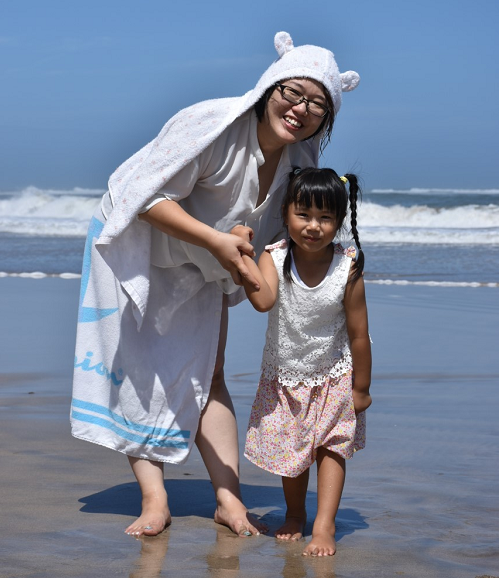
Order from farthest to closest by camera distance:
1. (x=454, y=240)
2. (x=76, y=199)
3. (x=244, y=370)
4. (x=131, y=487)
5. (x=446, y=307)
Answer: (x=76, y=199), (x=454, y=240), (x=446, y=307), (x=244, y=370), (x=131, y=487)

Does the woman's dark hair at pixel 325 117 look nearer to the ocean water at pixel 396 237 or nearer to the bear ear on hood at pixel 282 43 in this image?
the bear ear on hood at pixel 282 43

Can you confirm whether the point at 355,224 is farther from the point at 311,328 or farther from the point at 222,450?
the point at 222,450

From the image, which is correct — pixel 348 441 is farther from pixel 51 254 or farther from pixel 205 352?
pixel 51 254

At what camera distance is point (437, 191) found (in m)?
34.2

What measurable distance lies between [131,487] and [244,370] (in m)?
1.96

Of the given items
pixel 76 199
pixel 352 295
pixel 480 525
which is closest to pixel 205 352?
pixel 352 295

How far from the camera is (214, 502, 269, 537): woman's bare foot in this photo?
279cm

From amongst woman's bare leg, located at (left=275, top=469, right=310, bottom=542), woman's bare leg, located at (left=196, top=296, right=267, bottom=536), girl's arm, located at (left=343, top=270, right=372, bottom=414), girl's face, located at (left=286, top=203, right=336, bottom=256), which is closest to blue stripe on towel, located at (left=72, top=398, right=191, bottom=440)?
woman's bare leg, located at (left=196, top=296, right=267, bottom=536)

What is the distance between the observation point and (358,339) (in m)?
2.77

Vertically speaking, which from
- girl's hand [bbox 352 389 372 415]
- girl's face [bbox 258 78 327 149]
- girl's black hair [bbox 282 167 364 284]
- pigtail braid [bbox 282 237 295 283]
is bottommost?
girl's hand [bbox 352 389 372 415]

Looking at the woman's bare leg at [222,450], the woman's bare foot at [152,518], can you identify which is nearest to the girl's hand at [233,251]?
the woman's bare leg at [222,450]

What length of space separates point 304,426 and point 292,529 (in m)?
0.31

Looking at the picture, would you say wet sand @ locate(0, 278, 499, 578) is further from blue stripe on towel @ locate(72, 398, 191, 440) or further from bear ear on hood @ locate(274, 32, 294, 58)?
bear ear on hood @ locate(274, 32, 294, 58)

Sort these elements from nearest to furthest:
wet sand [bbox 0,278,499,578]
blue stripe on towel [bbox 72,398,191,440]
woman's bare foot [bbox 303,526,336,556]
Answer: wet sand [bbox 0,278,499,578] < woman's bare foot [bbox 303,526,336,556] < blue stripe on towel [bbox 72,398,191,440]
